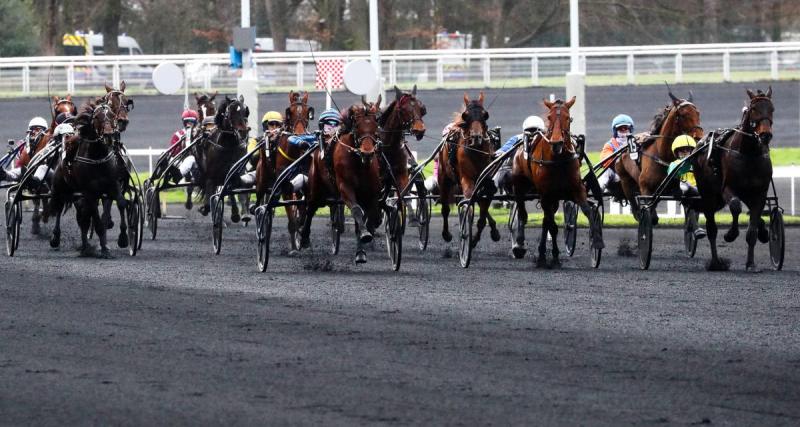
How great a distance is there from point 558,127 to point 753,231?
198cm

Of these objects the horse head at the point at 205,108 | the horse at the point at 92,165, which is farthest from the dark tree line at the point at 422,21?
the horse at the point at 92,165

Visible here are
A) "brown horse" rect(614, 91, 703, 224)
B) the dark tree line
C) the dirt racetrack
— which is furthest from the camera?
the dark tree line

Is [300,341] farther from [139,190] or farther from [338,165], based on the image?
[139,190]

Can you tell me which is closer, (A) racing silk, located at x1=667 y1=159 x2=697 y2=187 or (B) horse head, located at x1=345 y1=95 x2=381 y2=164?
(B) horse head, located at x1=345 y1=95 x2=381 y2=164

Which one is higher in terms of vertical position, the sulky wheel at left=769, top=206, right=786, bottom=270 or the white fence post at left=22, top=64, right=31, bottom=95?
the white fence post at left=22, top=64, right=31, bottom=95

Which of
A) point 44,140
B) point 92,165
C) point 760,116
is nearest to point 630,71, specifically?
point 44,140

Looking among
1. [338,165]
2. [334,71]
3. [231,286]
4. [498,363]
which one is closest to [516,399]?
[498,363]

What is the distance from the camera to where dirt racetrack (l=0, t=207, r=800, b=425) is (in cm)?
802

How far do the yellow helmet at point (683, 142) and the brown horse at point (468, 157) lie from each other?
1.93 meters

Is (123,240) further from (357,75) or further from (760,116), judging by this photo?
(357,75)

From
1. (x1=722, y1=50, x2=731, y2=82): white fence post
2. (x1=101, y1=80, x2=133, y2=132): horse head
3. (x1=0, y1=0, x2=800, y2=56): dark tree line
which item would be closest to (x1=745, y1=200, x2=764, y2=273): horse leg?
(x1=101, y1=80, x2=133, y2=132): horse head

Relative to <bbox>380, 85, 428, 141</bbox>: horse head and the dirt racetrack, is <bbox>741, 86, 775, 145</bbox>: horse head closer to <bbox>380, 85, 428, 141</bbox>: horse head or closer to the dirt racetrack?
the dirt racetrack

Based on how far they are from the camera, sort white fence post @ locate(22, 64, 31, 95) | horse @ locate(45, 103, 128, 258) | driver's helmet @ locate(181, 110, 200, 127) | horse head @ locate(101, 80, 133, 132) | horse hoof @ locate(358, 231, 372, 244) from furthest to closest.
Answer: white fence post @ locate(22, 64, 31, 95), driver's helmet @ locate(181, 110, 200, 127), horse head @ locate(101, 80, 133, 132), horse @ locate(45, 103, 128, 258), horse hoof @ locate(358, 231, 372, 244)

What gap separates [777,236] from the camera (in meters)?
15.6
